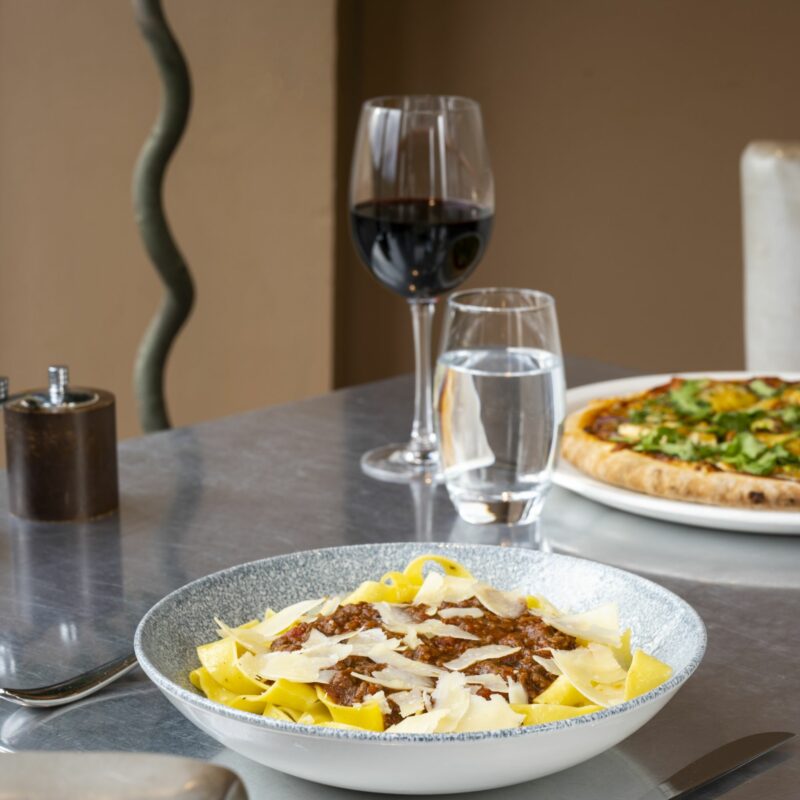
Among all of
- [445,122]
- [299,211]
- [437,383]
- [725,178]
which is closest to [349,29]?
[299,211]

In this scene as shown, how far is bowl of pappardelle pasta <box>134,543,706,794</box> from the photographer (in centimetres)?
66

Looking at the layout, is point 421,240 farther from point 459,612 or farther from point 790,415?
point 459,612

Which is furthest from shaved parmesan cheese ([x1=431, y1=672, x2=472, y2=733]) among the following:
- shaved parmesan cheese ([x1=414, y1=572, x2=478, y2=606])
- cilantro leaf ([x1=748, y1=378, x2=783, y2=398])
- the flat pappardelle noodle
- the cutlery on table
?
cilantro leaf ([x1=748, y1=378, x2=783, y2=398])

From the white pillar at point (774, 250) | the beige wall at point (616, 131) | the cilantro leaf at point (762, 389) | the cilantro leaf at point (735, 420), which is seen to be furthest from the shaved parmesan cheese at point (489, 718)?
the beige wall at point (616, 131)

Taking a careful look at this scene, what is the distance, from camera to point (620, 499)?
1.18 meters

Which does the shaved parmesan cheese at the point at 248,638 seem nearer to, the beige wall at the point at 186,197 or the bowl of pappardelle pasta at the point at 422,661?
the bowl of pappardelle pasta at the point at 422,661

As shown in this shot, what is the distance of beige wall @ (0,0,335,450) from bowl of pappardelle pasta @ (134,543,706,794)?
2855mm

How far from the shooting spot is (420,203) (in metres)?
1.33

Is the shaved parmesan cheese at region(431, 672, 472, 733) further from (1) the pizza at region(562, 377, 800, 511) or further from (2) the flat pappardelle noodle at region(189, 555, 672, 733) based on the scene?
(1) the pizza at region(562, 377, 800, 511)

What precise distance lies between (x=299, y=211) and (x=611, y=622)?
9.96 ft

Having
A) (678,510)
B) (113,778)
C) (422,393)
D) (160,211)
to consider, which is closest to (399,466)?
(422,393)

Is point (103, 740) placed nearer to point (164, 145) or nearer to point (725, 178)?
point (164, 145)

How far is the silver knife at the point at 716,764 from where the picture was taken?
72 cm

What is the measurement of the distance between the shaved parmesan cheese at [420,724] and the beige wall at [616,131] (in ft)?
9.28
